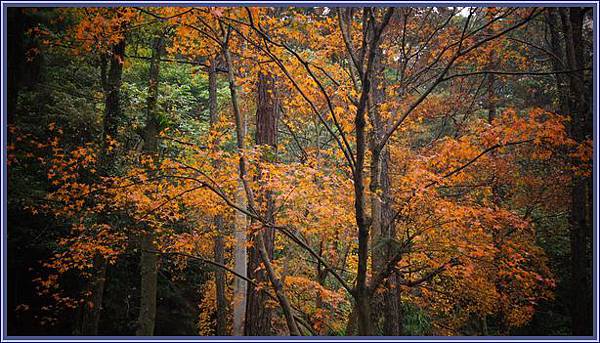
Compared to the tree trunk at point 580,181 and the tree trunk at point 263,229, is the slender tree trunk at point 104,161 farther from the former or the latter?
the tree trunk at point 580,181

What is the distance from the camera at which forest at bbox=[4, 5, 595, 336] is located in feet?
14.0

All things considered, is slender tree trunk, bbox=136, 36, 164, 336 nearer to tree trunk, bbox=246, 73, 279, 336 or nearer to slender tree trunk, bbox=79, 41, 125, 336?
slender tree trunk, bbox=79, 41, 125, 336

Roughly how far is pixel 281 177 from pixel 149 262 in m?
2.99

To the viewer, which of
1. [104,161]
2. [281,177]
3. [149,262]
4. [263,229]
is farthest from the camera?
[149,262]

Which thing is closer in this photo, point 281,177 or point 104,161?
point 281,177

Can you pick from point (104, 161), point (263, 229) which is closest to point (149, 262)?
point (104, 161)

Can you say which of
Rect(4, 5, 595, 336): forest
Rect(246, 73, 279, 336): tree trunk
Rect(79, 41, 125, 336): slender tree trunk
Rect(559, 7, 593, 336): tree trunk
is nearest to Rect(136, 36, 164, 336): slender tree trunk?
Rect(4, 5, 595, 336): forest

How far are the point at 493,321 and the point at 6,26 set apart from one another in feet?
34.9

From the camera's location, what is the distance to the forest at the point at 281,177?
4.28 m

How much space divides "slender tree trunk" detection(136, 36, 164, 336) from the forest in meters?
0.03

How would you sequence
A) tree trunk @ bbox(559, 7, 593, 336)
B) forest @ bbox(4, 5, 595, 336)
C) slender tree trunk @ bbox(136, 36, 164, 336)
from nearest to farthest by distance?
forest @ bbox(4, 5, 595, 336) → tree trunk @ bbox(559, 7, 593, 336) → slender tree trunk @ bbox(136, 36, 164, 336)

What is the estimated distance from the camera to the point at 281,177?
4.82 metres

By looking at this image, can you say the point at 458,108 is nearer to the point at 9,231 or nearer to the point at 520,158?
the point at 520,158

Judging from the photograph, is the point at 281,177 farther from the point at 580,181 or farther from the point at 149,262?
the point at 580,181
